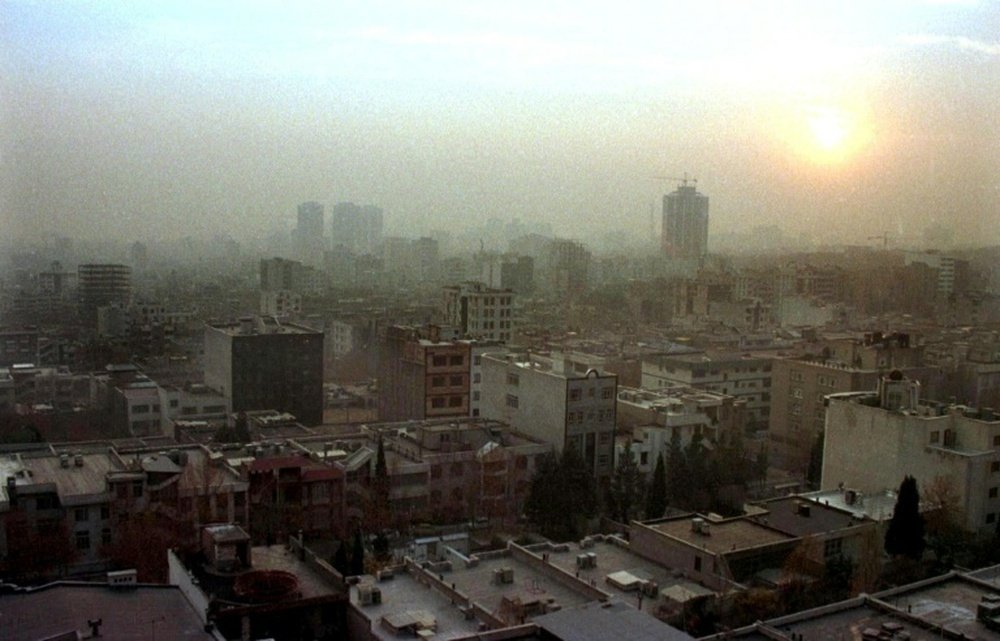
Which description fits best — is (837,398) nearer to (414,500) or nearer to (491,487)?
(491,487)

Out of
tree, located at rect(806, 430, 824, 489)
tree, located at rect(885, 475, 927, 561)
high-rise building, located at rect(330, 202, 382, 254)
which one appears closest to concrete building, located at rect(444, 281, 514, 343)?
high-rise building, located at rect(330, 202, 382, 254)

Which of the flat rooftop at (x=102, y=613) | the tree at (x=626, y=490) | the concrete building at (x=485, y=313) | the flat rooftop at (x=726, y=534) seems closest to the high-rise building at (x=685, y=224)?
the concrete building at (x=485, y=313)

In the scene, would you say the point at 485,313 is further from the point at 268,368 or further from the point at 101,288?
the point at 101,288

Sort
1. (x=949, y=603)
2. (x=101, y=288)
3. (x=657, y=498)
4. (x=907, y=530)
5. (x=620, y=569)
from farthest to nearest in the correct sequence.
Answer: (x=101, y=288)
(x=657, y=498)
(x=907, y=530)
(x=620, y=569)
(x=949, y=603)

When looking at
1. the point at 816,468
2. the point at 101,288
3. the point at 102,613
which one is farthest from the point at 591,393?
the point at 101,288

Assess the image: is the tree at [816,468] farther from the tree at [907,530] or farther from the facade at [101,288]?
the facade at [101,288]

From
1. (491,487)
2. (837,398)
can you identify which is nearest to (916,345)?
(837,398)

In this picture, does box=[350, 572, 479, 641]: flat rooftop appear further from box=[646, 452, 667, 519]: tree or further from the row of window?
the row of window
